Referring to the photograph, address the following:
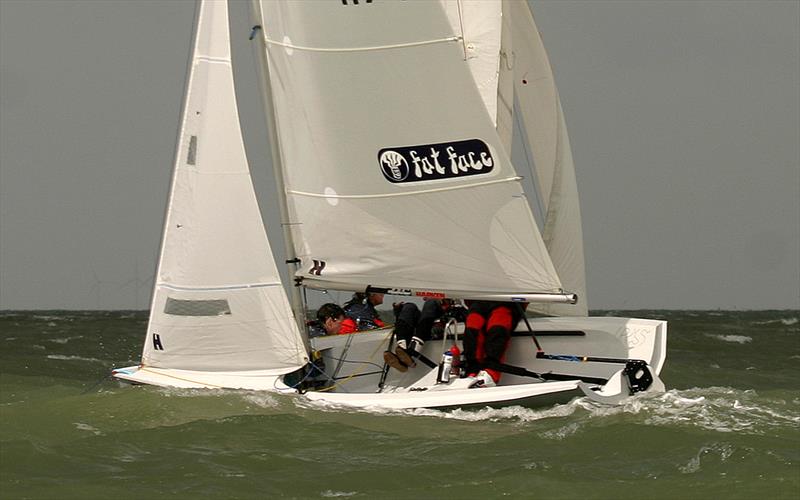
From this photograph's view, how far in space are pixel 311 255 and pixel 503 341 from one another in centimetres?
191

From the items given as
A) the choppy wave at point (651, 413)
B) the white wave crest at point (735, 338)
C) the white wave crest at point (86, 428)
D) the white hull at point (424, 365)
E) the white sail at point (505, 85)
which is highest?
the white sail at point (505, 85)

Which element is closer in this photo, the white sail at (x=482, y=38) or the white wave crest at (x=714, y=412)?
the white wave crest at (x=714, y=412)

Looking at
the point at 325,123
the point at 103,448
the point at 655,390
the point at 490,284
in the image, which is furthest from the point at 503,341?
the point at 103,448

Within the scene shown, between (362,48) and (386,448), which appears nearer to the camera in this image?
(386,448)

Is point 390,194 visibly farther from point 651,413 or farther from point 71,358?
point 71,358

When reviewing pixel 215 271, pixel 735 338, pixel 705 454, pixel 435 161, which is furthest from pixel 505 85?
pixel 735 338

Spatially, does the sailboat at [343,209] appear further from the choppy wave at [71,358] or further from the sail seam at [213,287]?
→ the choppy wave at [71,358]

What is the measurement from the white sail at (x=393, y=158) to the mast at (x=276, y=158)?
0.21 ft

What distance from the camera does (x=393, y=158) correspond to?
10930mm

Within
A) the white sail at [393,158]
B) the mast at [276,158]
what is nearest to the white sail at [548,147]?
the white sail at [393,158]


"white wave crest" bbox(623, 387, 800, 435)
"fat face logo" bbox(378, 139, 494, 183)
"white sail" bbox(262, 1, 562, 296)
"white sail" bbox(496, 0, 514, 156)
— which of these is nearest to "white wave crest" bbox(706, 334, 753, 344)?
"white sail" bbox(496, 0, 514, 156)

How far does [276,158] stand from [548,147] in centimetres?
311

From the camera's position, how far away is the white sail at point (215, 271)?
10.9 metres

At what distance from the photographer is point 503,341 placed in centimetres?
1059
